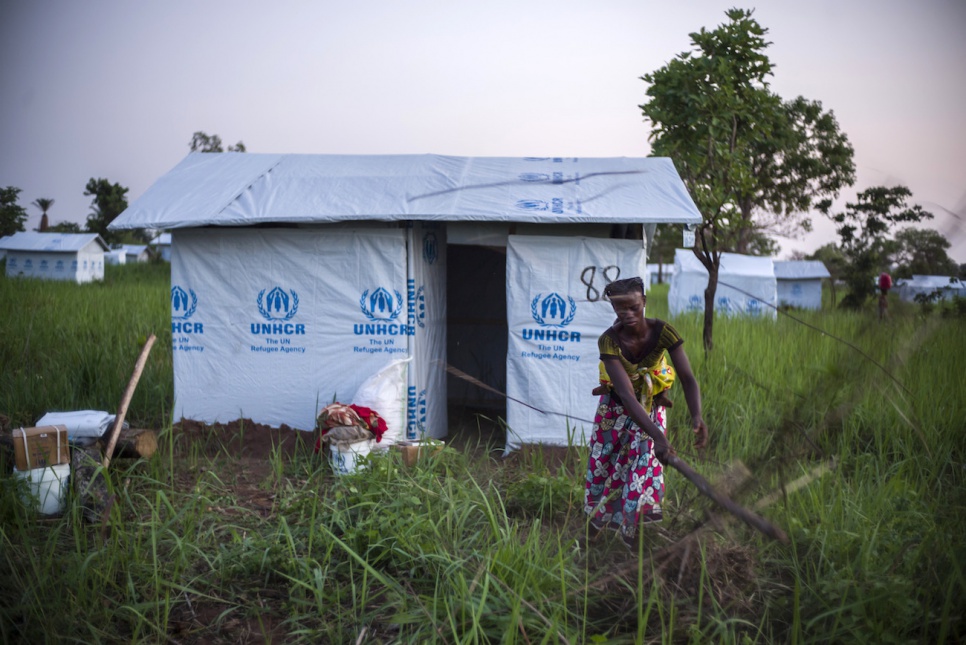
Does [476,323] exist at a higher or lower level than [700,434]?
higher

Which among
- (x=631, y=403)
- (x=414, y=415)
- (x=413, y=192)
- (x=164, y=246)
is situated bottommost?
(x=414, y=415)

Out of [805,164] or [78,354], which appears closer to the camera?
[78,354]

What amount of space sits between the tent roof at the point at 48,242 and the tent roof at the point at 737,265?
2078 cm

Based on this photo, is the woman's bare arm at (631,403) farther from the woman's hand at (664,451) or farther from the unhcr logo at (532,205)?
the unhcr logo at (532,205)

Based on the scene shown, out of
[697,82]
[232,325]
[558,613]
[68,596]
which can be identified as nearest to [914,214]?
[558,613]

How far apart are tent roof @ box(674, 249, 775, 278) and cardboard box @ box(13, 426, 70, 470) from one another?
15.9 metres

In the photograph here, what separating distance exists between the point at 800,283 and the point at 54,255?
2632 cm

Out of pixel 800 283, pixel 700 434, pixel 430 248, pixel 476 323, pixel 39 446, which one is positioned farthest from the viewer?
pixel 800 283

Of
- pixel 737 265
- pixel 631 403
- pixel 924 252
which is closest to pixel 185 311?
pixel 631 403

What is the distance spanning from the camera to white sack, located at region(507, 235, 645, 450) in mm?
6207

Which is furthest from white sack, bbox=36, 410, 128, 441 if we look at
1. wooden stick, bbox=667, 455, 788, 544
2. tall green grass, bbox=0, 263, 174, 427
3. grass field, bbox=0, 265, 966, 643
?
wooden stick, bbox=667, 455, 788, 544

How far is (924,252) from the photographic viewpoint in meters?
1.76

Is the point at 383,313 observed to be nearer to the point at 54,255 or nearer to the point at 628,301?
the point at 628,301

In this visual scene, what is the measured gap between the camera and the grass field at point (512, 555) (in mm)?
2936
